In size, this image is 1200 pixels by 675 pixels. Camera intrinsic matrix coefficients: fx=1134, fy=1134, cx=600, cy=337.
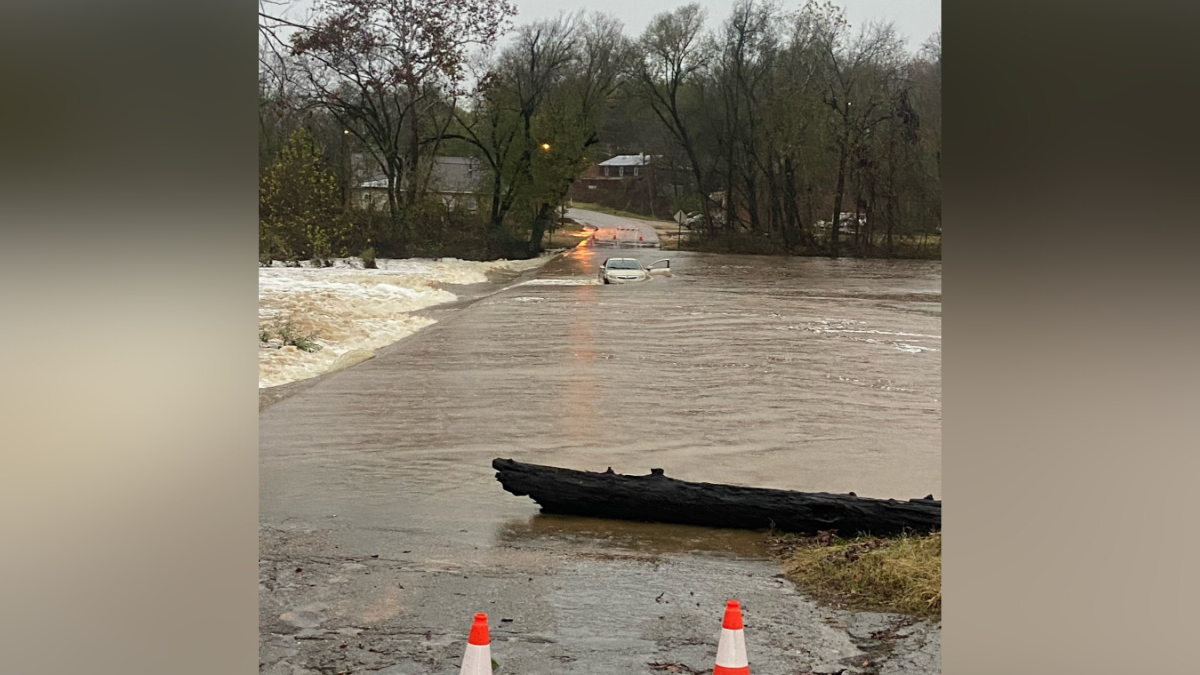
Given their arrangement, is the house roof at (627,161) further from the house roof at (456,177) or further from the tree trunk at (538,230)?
the house roof at (456,177)

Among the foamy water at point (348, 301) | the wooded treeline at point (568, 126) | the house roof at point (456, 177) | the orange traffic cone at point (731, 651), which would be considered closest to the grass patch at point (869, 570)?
the orange traffic cone at point (731, 651)

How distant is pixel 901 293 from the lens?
4.66 metres

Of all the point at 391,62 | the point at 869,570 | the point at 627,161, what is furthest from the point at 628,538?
the point at 391,62

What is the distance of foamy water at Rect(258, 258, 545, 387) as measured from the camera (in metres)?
4.86

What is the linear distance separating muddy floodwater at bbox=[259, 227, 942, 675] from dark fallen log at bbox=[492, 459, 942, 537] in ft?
0.18

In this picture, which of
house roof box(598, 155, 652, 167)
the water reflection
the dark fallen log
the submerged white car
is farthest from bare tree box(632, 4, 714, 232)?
the water reflection

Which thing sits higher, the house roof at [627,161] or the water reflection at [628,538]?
the house roof at [627,161]

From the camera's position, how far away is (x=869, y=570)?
442 centimetres

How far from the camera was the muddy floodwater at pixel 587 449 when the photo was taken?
4.32 metres

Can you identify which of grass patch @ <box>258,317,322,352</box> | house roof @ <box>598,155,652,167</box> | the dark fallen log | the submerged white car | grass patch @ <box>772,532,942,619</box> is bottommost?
grass patch @ <box>772,532,942,619</box>

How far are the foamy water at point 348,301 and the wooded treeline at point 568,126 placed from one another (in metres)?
0.08

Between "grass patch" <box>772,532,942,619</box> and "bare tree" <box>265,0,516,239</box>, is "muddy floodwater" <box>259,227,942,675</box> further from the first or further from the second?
"bare tree" <box>265,0,516,239</box>
